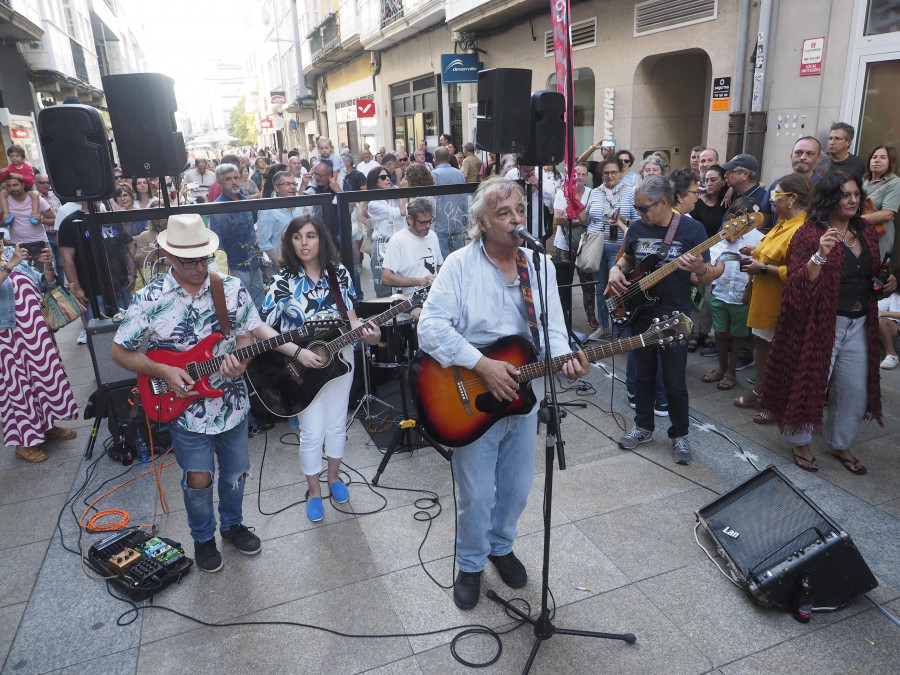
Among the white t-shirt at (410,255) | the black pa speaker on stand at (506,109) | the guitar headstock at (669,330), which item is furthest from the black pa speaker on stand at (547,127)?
the guitar headstock at (669,330)

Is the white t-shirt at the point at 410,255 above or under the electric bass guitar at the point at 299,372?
above

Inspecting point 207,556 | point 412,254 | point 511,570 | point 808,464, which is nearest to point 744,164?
point 808,464

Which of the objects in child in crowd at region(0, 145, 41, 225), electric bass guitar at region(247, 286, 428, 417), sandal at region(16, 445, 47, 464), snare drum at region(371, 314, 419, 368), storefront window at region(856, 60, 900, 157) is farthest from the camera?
child in crowd at region(0, 145, 41, 225)

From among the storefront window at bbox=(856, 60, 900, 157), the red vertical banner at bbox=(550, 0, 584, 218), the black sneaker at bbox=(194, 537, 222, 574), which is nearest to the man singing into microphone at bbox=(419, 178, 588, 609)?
the black sneaker at bbox=(194, 537, 222, 574)

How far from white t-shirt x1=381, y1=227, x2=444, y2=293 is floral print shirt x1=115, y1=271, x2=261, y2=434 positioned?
210 cm

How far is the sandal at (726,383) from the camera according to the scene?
5.74 m

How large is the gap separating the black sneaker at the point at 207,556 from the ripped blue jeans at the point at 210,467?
0.03 meters

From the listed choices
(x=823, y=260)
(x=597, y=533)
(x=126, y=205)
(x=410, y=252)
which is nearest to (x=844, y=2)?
(x=823, y=260)

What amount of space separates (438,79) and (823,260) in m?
15.4

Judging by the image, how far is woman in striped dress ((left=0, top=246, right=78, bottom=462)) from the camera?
4.74 meters

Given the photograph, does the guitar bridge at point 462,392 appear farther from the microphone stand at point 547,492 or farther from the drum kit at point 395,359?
the drum kit at point 395,359

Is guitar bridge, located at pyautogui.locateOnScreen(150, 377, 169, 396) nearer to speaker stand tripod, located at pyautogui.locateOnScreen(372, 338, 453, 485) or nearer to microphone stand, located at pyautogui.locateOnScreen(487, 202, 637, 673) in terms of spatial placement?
speaker stand tripod, located at pyautogui.locateOnScreen(372, 338, 453, 485)

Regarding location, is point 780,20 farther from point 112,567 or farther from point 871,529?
point 112,567

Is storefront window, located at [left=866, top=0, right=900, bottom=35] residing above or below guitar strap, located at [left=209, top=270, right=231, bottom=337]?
above
